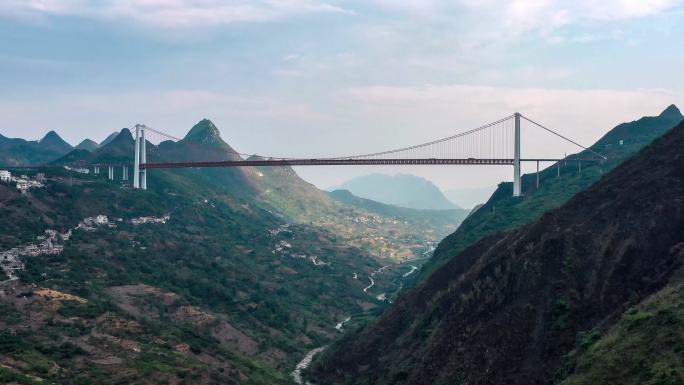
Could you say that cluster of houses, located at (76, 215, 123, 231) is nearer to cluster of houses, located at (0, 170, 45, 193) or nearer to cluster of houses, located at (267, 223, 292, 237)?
cluster of houses, located at (0, 170, 45, 193)

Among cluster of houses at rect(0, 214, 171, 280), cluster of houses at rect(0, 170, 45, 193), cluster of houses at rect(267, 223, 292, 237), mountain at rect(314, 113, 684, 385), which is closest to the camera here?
mountain at rect(314, 113, 684, 385)

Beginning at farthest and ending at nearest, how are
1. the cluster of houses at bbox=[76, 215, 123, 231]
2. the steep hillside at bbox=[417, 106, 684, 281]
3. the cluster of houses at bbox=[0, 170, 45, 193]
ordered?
the cluster of houses at bbox=[0, 170, 45, 193] → the cluster of houses at bbox=[76, 215, 123, 231] → the steep hillside at bbox=[417, 106, 684, 281]

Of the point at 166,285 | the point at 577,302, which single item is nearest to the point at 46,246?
the point at 166,285

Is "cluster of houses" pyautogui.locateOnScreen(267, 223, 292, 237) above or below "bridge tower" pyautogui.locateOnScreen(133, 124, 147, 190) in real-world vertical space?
below

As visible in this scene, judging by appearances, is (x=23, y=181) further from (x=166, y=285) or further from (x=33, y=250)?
(x=166, y=285)

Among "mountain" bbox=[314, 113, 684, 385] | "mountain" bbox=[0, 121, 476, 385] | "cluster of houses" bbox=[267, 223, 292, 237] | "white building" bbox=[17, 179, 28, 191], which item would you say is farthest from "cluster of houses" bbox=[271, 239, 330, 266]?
"mountain" bbox=[314, 113, 684, 385]

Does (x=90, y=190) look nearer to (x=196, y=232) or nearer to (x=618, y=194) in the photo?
(x=196, y=232)

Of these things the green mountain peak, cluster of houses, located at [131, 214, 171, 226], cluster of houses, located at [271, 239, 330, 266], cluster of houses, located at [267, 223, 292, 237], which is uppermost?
the green mountain peak
